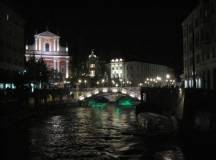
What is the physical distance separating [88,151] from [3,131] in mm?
16314

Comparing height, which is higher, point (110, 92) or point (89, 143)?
point (110, 92)

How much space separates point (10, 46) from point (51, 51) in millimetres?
63090

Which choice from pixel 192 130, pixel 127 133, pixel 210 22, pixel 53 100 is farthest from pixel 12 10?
pixel 192 130

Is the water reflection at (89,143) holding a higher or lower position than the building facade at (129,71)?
lower

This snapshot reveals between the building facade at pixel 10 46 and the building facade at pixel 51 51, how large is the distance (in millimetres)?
48156

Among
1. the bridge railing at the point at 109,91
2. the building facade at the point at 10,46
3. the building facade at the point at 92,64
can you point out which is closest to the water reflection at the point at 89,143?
the building facade at the point at 10,46

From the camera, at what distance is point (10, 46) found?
8750cm

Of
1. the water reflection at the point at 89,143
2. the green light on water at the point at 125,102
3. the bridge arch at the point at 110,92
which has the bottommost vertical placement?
the water reflection at the point at 89,143

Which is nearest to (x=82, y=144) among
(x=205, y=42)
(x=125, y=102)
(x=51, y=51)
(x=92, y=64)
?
(x=205, y=42)

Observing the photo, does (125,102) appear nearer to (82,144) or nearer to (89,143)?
(89,143)

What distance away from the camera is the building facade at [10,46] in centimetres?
7994

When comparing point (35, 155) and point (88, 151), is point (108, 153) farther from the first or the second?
point (35, 155)

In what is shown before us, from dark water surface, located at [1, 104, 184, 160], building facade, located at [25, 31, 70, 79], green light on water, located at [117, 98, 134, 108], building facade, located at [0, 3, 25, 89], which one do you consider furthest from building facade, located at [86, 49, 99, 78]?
dark water surface, located at [1, 104, 184, 160]

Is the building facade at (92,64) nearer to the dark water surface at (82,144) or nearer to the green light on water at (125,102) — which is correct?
the green light on water at (125,102)
